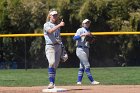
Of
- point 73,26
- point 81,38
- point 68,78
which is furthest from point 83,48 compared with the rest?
point 73,26

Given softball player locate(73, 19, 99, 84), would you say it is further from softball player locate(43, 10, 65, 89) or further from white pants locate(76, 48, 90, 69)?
softball player locate(43, 10, 65, 89)

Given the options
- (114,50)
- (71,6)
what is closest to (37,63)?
(114,50)

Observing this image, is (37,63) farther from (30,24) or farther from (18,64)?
(30,24)

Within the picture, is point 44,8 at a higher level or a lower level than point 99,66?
higher

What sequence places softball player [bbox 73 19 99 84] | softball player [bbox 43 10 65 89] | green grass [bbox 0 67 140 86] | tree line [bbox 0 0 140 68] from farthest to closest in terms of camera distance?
tree line [bbox 0 0 140 68] → green grass [bbox 0 67 140 86] → softball player [bbox 73 19 99 84] → softball player [bbox 43 10 65 89]

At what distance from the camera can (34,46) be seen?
2411 cm

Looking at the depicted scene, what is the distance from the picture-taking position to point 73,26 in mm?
27594

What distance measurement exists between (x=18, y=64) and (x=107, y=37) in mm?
4576

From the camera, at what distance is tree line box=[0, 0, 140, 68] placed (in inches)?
944

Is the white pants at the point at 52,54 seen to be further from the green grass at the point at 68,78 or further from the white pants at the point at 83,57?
the green grass at the point at 68,78

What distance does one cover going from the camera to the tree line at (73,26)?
944 inches

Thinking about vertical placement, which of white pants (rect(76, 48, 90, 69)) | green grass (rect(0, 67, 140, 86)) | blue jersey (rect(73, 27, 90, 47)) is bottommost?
green grass (rect(0, 67, 140, 86))

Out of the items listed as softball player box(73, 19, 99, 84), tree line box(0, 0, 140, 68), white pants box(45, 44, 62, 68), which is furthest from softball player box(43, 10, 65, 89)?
tree line box(0, 0, 140, 68)

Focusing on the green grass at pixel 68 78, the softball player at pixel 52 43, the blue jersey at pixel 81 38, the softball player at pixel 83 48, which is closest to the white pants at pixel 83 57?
the softball player at pixel 83 48
